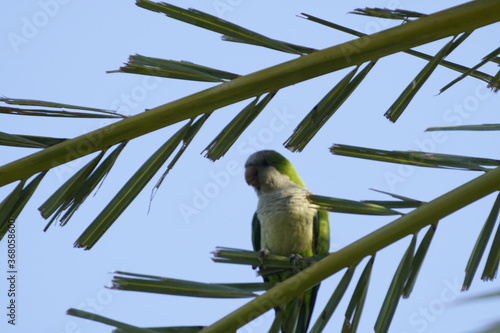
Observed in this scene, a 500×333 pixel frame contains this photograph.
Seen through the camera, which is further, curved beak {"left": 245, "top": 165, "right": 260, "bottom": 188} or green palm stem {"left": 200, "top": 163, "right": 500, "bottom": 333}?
curved beak {"left": 245, "top": 165, "right": 260, "bottom": 188}

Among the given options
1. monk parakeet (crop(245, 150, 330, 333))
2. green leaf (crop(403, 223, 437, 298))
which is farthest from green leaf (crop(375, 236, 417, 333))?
monk parakeet (crop(245, 150, 330, 333))

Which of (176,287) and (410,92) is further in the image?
(410,92)

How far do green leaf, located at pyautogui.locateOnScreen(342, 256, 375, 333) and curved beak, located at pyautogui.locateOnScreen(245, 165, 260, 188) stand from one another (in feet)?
8.16

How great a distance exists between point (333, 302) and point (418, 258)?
0.94ft

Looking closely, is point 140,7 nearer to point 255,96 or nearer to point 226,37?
point 226,37

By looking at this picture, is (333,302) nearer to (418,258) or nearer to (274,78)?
(418,258)

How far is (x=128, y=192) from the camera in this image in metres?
1.86

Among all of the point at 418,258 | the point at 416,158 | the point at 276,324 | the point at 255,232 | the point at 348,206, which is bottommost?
the point at 276,324

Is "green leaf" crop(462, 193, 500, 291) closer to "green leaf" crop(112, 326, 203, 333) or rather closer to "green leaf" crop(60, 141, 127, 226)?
"green leaf" crop(112, 326, 203, 333)

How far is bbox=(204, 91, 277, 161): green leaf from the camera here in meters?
1.97

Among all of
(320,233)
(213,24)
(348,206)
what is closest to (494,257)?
(348,206)

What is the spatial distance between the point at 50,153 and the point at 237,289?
2.19ft

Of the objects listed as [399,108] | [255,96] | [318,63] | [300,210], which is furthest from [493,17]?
[300,210]

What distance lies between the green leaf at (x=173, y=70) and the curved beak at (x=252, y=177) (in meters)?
2.41
